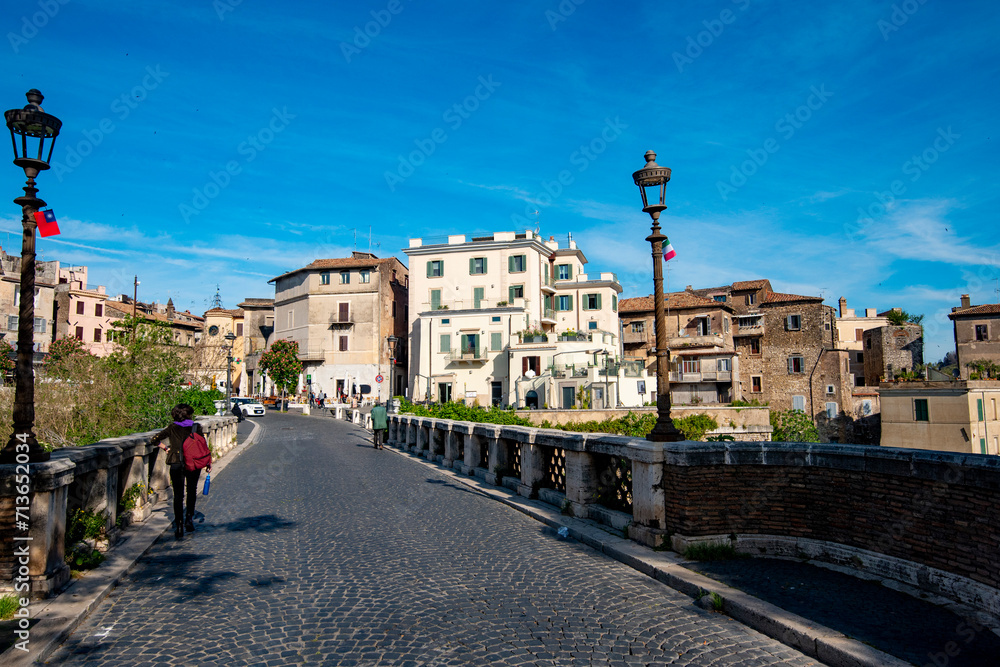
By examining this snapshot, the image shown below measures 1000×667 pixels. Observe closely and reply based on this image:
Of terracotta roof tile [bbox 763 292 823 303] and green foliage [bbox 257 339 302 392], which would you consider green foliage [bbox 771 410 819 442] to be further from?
green foliage [bbox 257 339 302 392]

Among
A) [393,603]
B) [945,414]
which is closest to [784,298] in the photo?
[945,414]

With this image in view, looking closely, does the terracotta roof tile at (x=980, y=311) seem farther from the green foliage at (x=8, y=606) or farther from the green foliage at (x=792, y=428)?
the green foliage at (x=8, y=606)

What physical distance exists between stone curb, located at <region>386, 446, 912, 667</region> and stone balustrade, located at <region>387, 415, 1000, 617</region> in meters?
0.29

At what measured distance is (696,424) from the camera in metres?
41.7

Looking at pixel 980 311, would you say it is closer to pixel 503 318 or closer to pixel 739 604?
pixel 503 318

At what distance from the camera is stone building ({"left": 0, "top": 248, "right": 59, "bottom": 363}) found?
168 ft

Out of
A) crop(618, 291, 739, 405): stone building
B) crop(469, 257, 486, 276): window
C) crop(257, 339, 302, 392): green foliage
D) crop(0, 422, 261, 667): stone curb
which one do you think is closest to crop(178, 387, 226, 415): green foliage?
crop(0, 422, 261, 667): stone curb

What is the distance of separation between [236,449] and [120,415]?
9920mm

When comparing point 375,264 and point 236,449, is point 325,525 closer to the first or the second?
point 236,449

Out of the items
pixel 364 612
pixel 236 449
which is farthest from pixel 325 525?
pixel 236 449

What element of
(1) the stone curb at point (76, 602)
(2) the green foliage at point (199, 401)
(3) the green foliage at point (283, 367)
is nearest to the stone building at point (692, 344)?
(3) the green foliage at point (283, 367)

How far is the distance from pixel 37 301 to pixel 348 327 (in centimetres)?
2662

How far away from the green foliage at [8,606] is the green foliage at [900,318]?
73.8 metres

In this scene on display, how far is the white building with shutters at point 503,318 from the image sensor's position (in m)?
48.6
